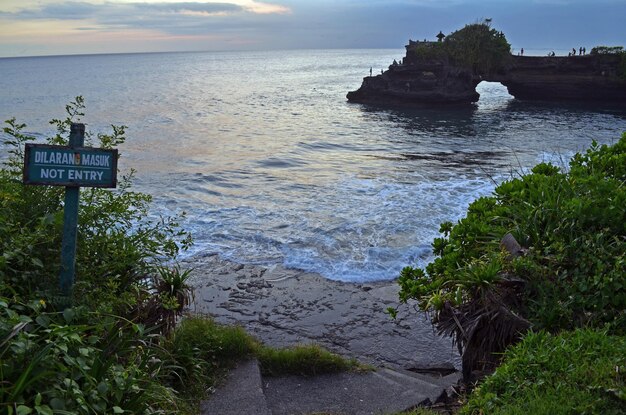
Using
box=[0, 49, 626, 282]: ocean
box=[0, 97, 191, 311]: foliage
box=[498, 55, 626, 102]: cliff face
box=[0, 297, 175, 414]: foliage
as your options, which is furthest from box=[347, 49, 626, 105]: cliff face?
box=[0, 297, 175, 414]: foliage

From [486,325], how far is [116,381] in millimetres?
3026

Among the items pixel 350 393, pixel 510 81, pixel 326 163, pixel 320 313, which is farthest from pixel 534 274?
pixel 510 81

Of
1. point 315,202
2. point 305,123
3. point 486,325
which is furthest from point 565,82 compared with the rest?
point 486,325

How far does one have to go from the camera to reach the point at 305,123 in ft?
127

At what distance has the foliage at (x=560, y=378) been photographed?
154 inches

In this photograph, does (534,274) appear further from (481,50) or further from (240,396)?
(481,50)

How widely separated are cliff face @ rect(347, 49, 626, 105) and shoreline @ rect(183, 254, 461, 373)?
143ft

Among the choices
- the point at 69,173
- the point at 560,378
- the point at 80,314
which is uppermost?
the point at 69,173

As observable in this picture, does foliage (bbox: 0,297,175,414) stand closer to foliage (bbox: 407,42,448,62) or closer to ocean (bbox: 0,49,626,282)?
ocean (bbox: 0,49,626,282)

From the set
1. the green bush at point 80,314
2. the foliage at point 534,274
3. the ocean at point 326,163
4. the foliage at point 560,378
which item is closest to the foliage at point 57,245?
the green bush at point 80,314

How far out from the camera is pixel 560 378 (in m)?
4.19

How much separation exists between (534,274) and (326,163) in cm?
1894

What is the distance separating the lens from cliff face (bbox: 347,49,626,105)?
5112 cm

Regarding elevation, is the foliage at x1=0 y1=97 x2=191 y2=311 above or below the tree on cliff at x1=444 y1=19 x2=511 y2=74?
below
